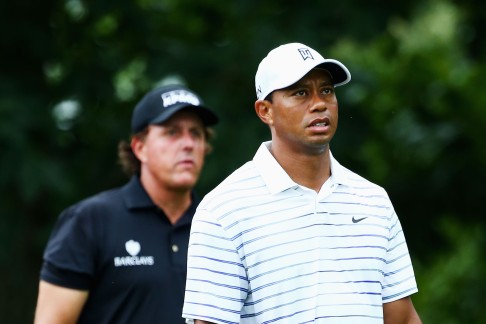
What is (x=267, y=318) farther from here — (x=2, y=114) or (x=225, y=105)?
(x=225, y=105)

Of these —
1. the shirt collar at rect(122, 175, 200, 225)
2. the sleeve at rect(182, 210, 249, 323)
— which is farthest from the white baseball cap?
the shirt collar at rect(122, 175, 200, 225)

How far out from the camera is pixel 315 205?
408 cm

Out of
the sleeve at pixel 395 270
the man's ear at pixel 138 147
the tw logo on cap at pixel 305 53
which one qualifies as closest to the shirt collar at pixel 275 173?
the sleeve at pixel 395 270

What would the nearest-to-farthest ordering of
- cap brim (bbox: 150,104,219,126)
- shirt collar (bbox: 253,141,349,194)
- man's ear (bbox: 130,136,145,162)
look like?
shirt collar (bbox: 253,141,349,194) < cap brim (bbox: 150,104,219,126) < man's ear (bbox: 130,136,145,162)

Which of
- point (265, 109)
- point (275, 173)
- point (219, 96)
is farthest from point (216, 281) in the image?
point (219, 96)

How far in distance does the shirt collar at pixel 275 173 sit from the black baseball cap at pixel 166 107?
5.20 feet

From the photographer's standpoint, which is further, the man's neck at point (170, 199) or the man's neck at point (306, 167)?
the man's neck at point (170, 199)

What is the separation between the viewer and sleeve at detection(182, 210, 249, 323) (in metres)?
3.98

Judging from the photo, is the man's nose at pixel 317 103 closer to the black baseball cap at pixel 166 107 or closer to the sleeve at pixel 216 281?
the sleeve at pixel 216 281

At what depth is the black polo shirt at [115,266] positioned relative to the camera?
5328 millimetres

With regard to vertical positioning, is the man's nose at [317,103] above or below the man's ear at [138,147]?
below

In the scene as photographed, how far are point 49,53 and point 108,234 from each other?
419 centimetres

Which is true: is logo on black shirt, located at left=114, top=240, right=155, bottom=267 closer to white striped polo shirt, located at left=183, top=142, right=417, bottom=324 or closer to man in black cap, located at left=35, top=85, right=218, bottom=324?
man in black cap, located at left=35, top=85, right=218, bottom=324

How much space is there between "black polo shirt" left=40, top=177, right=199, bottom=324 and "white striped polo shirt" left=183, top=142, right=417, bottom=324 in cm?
132
